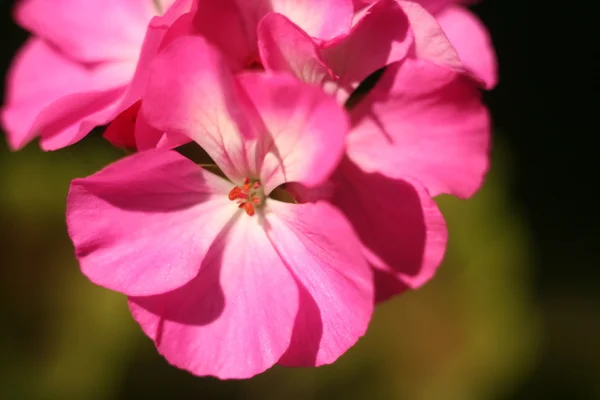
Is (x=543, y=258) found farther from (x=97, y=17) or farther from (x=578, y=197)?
(x=97, y=17)

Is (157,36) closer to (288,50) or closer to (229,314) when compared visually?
(288,50)

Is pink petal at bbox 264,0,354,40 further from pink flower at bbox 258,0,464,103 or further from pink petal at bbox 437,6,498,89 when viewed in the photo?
pink petal at bbox 437,6,498,89

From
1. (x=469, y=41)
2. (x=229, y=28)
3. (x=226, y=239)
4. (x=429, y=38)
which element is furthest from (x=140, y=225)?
(x=469, y=41)

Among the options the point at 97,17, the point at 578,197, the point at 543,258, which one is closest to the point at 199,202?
the point at 97,17

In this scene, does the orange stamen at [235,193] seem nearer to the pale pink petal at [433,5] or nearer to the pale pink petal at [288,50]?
the pale pink petal at [288,50]

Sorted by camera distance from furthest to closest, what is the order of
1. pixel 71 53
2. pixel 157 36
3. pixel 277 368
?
1. pixel 277 368
2. pixel 71 53
3. pixel 157 36

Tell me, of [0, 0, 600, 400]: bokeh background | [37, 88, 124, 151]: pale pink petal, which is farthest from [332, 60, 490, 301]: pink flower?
[0, 0, 600, 400]: bokeh background
